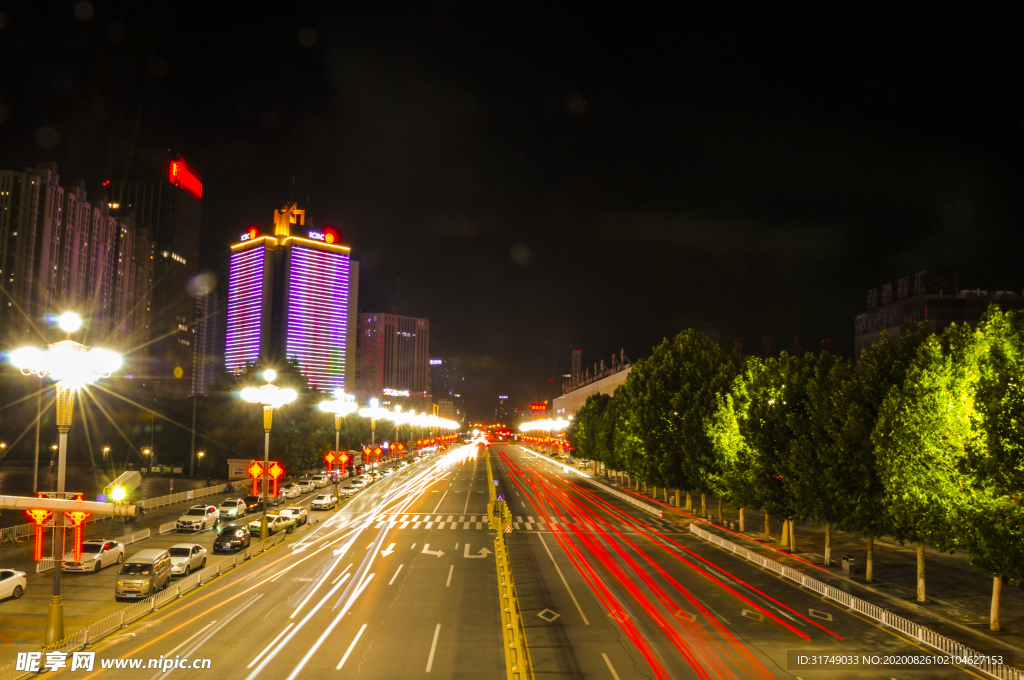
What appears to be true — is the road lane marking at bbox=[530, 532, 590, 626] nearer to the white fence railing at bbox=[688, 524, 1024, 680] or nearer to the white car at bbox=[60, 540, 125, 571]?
the white fence railing at bbox=[688, 524, 1024, 680]

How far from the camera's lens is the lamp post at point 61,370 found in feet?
53.0

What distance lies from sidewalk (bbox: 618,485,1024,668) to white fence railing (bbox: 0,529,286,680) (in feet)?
85.8

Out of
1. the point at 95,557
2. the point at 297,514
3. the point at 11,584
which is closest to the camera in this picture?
the point at 11,584

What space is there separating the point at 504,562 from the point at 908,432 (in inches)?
663

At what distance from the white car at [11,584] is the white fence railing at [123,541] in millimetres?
3210

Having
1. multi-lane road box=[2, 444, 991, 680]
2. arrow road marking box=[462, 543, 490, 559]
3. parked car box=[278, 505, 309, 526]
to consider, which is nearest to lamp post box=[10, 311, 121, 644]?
multi-lane road box=[2, 444, 991, 680]

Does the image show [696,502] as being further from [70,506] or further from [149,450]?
[149,450]

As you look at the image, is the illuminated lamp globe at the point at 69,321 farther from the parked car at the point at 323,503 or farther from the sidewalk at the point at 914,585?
the parked car at the point at 323,503

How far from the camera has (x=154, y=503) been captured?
48.1 metres

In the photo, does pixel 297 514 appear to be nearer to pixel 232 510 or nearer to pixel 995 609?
pixel 232 510

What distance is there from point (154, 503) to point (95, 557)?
75.3 feet

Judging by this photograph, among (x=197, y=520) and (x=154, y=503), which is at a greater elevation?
(x=197, y=520)

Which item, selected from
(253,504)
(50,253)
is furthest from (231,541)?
(50,253)


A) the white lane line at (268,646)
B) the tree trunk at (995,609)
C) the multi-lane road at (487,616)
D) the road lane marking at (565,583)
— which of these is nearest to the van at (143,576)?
the multi-lane road at (487,616)
